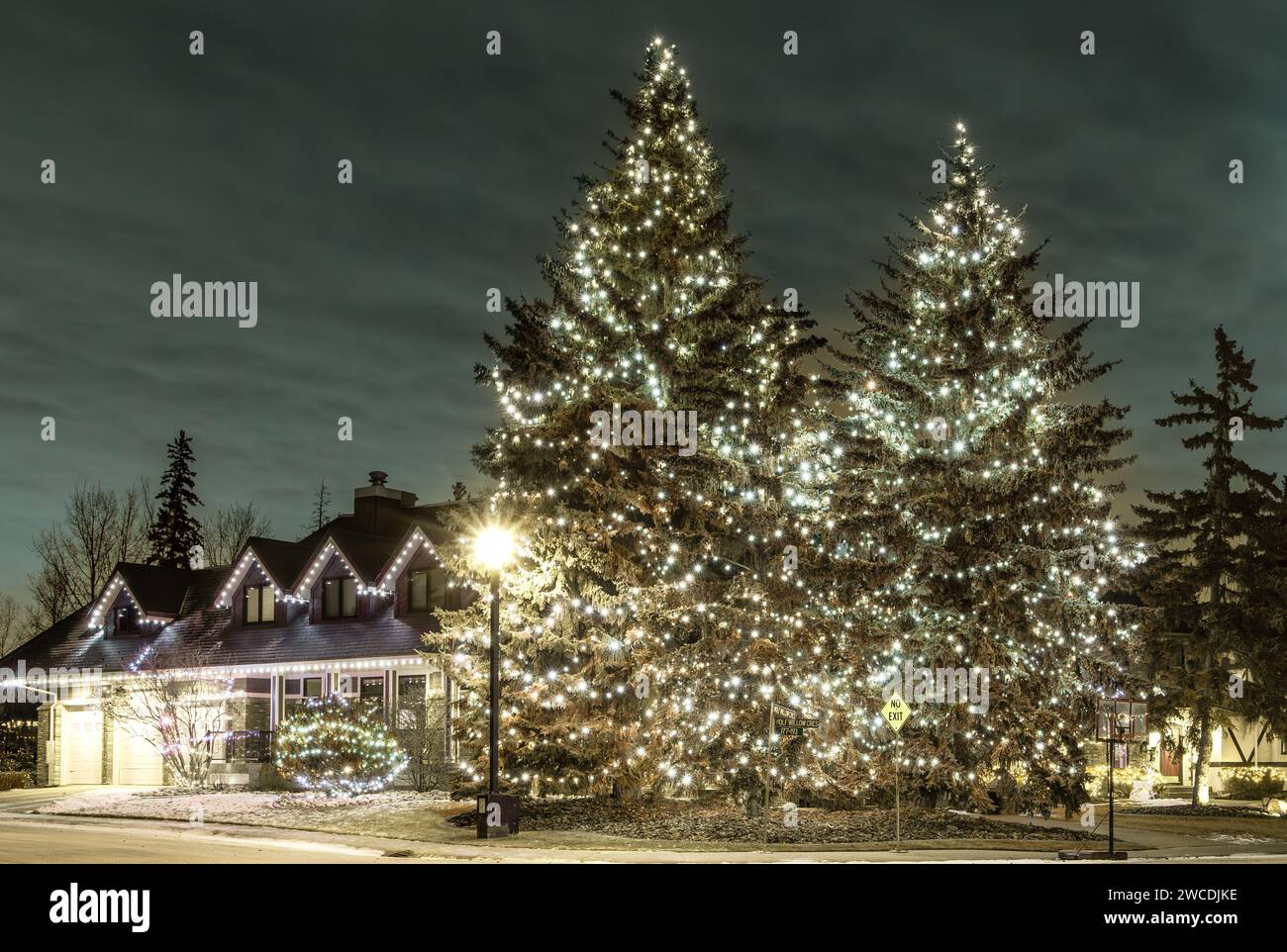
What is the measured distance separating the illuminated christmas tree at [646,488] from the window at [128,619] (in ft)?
64.3

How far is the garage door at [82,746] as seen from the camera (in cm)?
4253

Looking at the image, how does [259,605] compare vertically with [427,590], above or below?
below

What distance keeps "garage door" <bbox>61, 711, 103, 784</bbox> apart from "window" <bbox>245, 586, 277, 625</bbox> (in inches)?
239

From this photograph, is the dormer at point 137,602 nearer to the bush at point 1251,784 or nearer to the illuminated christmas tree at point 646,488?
the illuminated christmas tree at point 646,488

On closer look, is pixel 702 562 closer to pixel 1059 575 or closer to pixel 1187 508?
pixel 1059 575

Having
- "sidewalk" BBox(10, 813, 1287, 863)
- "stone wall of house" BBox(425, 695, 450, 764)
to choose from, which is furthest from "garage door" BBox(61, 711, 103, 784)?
"sidewalk" BBox(10, 813, 1287, 863)

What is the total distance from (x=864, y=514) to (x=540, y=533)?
22.9 ft

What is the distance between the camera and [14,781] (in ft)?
135

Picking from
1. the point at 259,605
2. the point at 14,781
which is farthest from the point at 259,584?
the point at 14,781

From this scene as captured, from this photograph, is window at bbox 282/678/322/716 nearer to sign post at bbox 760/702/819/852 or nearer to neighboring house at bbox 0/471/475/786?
neighboring house at bbox 0/471/475/786

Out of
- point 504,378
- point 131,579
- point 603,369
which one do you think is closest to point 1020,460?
point 603,369

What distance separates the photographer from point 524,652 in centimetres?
2764

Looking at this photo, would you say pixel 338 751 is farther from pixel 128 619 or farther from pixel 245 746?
pixel 128 619

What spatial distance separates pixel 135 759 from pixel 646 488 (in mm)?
23082
